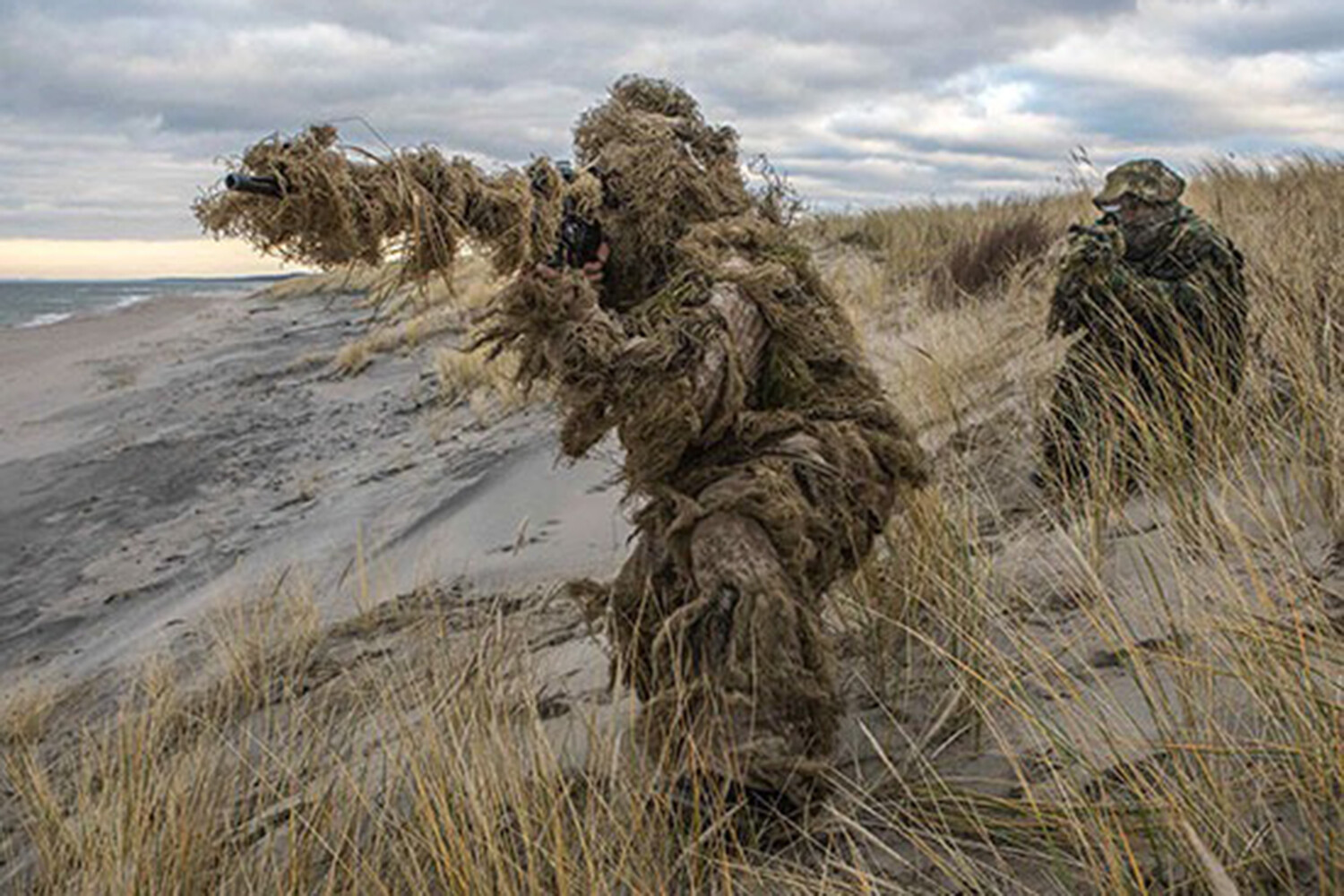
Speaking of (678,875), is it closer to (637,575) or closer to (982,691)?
(637,575)

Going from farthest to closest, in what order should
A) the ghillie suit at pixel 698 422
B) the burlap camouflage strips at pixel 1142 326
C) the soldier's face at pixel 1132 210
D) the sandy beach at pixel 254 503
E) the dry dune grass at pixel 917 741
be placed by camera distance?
the sandy beach at pixel 254 503, the soldier's face at pixel 1132 210, the burlap camouflage strips at pixel 1142 326, the ghillie suit at pixel 698 422, the dry dune grass at pixel 917 741

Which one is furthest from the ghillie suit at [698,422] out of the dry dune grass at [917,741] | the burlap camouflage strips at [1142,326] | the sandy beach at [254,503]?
the sandy beach at [254,503]

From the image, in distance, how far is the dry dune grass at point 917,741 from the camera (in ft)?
6.64

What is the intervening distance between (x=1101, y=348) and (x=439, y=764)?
11.2 ft

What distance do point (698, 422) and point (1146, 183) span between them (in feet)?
9.92

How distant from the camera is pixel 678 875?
2.38 metres

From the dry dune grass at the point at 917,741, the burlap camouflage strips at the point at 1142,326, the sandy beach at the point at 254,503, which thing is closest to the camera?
the dry dune grass at the point at 917,741

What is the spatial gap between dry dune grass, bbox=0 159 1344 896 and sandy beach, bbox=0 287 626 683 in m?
0.97

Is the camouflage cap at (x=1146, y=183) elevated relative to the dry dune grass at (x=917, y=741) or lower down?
elevated

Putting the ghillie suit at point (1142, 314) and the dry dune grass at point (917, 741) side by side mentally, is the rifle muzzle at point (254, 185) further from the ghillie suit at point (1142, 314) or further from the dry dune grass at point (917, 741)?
the ghillie suit at point (1142, 314)

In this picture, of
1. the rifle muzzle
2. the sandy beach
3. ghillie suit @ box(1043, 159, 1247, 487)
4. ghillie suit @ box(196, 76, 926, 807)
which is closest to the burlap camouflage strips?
ghillie suit @ box(1043, 159, 1247, 487)

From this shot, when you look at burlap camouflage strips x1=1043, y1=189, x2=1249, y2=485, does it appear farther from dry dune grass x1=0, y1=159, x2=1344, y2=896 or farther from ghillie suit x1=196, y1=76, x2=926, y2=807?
ghillie suit x1=196, y1=76, x2=926, y2=807

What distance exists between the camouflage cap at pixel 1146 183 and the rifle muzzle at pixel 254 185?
11.8 feet

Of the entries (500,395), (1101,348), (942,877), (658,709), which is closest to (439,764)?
(658,709)
